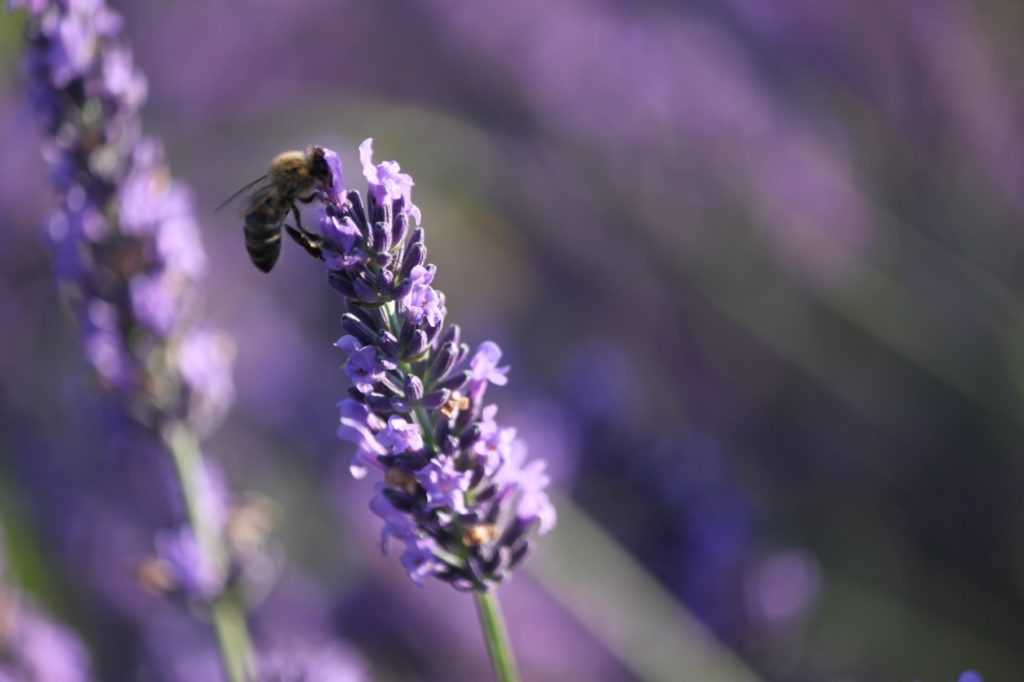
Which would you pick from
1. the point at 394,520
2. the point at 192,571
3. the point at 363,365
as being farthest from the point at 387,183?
the point at 192,571

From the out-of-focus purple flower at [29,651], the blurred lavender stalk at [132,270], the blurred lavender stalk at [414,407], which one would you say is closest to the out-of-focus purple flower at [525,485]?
the blurred lavender stalk at [414,407]

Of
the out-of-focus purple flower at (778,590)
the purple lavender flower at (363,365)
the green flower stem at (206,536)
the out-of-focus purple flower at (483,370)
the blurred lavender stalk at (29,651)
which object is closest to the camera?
the purple lavender flower at (363,365)

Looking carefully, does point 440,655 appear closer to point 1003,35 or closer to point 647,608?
point 647,608

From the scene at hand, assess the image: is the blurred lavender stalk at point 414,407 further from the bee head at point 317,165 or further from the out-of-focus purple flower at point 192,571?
the out-of-focus purple flower at point 192,571

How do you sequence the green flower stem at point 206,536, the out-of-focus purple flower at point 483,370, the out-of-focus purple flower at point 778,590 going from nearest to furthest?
the out-of-focus purple flower at point 483,370
the green flower stem at point 206,536
the out-of-focus purple flower at point 778,590

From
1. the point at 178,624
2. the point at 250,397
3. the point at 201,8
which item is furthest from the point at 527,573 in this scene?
the point at 201,8

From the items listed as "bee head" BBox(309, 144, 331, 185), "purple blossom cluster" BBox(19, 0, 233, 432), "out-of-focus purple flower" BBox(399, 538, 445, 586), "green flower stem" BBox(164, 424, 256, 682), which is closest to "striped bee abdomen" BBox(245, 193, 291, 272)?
"bee head" BBox(309, 144, 331, 185)

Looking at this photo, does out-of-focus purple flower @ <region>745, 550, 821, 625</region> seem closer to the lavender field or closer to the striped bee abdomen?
the lavender field

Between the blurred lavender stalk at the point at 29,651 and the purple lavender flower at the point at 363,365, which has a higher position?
the purple lavender flower at the point at 363,365
